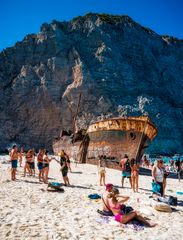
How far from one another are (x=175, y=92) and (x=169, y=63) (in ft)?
32.6

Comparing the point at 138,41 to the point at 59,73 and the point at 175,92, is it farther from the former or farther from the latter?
the point at 59,73

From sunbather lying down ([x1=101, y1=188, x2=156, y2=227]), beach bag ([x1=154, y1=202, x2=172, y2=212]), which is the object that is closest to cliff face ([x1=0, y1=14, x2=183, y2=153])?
beach bag ([x1=154, y1=202, x2=172, y2=212])

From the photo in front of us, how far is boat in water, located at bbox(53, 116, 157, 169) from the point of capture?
20.7m

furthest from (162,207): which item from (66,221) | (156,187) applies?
(66,221)

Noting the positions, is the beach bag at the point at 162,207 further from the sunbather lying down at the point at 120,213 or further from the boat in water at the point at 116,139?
the boat in water at the point at 116,139

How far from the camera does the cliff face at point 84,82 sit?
57156 mm

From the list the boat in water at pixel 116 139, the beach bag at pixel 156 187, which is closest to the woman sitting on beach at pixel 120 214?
the beach bag at pixel 156 187

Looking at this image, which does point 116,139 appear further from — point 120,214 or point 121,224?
point 121,224

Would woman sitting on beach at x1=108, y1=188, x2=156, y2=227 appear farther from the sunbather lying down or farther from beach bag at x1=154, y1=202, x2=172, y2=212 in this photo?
beach bag at x1=154, y1=202, x2=172, y2=212

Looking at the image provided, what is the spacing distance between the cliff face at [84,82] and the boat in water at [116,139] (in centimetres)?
2996

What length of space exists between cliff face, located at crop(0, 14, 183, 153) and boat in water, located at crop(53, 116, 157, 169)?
30.0m

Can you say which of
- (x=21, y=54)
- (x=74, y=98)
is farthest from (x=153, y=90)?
(x=21, y=54)

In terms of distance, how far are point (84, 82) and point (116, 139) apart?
3602 cm

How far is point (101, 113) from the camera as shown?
56.7 m
